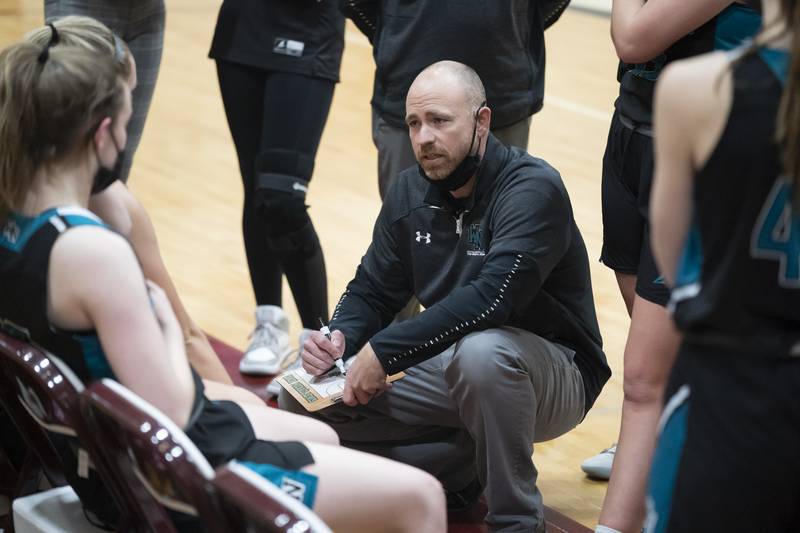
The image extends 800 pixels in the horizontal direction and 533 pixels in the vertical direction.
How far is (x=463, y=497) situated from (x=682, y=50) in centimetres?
124

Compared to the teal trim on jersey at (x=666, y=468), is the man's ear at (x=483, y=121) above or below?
above

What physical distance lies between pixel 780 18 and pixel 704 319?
0.39m

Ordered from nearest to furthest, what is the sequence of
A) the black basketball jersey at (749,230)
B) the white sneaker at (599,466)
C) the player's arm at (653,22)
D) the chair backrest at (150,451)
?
1. the black basketball jersey at (749,230)
2. the chair backrest at (150,451)
3. the player's arm at (653,22)
4. the white sneaker at (599,466)


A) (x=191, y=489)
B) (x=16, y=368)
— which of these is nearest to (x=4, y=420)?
(x=16, y=368)

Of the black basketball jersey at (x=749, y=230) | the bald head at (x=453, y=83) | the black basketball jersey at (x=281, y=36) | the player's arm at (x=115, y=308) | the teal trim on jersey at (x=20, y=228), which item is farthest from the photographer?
the black basketball jersey at (x=281, y=36)

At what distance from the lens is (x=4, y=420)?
2523 millimetres

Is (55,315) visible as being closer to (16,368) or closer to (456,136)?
(16,368)

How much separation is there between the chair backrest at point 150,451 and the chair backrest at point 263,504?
76mm

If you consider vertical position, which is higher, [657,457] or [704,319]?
[704,319]

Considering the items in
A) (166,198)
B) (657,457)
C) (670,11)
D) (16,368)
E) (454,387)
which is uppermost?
(670,11)

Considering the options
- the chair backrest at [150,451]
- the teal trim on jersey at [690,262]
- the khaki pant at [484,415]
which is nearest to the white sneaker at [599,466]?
the khaki pant at [484,415]

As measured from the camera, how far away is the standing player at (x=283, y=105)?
12.1ft

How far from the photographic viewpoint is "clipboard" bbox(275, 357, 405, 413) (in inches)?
117

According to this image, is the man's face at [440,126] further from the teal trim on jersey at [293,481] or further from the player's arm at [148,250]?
the teal trim on jersey at [293,481]
